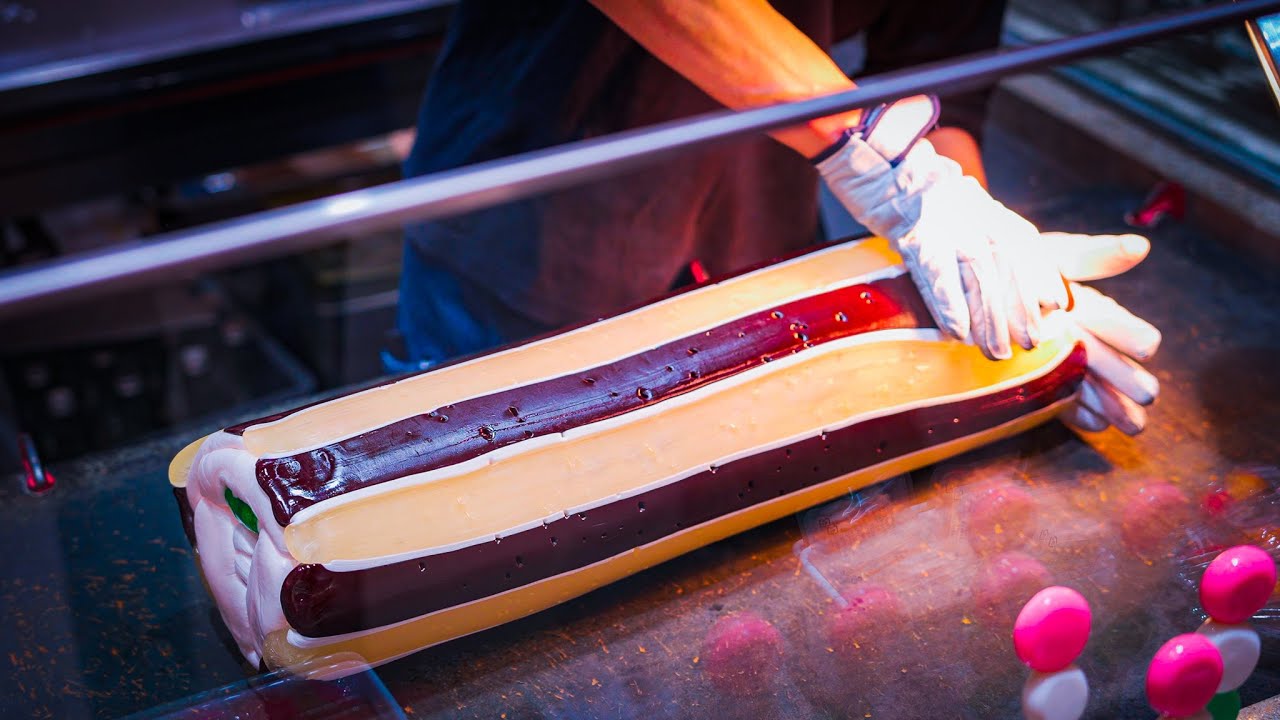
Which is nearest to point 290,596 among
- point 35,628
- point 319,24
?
point 35,628

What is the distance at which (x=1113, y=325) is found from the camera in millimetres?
1249

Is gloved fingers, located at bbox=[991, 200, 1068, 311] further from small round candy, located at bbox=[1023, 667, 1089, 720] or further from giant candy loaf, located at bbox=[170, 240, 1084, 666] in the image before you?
small round candy, located at bbox=[1023, 667, 1089, 720]

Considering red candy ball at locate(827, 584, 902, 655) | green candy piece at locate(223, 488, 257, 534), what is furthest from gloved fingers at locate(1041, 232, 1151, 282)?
green candy piece at locate(223, 488, 257, 534)

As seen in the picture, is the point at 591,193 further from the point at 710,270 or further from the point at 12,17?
the point at 12,17

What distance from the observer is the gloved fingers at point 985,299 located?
1.17 meters

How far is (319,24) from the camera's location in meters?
2.58

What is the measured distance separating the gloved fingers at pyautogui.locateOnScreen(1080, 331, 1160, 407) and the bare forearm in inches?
16.4

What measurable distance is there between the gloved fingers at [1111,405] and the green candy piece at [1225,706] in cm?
34

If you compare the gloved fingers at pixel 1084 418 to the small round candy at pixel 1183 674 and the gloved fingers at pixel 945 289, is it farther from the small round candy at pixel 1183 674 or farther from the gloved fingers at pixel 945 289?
the small round candy at pixel 1183 674

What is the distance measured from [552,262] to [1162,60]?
1328 millimetres

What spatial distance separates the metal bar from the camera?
2.18 feet

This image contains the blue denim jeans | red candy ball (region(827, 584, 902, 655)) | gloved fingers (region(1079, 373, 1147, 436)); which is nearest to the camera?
red candy ball (region(827, 584, 902, 655))

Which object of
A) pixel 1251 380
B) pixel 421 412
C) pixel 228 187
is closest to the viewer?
pixel 421 412

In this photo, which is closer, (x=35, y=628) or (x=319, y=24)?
(x=35, y=628)
